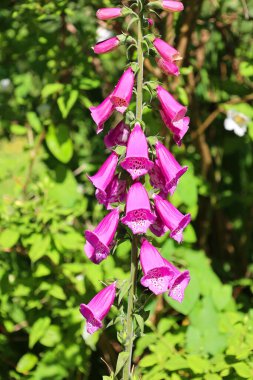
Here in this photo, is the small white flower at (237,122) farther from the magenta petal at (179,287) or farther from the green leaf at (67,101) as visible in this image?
the magenta petal at (179,287)

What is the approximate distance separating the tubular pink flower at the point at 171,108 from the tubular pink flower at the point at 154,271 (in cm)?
38

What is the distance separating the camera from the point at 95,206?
3.28 m

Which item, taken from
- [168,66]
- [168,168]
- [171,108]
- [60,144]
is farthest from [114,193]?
[60,144]

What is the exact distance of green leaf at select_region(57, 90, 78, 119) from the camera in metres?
2.79

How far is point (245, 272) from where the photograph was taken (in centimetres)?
376

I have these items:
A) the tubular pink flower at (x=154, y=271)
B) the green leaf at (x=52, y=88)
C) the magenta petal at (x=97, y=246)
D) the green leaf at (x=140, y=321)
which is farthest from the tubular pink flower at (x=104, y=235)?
the green leaf at (x=52, y=88)

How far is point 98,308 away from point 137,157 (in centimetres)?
47

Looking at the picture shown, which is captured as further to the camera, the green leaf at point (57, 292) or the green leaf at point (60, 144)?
the green leaf at point (60, 144)

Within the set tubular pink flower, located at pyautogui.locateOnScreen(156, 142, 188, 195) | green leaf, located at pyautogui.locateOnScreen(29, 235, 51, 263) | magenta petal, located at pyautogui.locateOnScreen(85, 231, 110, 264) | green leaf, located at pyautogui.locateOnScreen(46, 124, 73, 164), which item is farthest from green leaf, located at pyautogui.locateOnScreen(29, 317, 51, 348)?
tubular pink flower, located at pyautogui.locateOnScreen(156, 142, 188, 195)

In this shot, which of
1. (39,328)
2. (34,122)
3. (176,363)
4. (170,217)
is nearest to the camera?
(170,217)

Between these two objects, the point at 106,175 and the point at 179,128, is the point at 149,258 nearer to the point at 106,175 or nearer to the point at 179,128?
the point at 106,175

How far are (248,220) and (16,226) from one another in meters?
1.64

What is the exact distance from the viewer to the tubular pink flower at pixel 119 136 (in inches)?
74.0

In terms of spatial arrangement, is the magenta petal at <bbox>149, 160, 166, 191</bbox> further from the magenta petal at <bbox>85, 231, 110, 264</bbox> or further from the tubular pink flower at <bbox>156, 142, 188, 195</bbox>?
the magenta petal at <bbox>85, 231, 110, 264</bbox>
